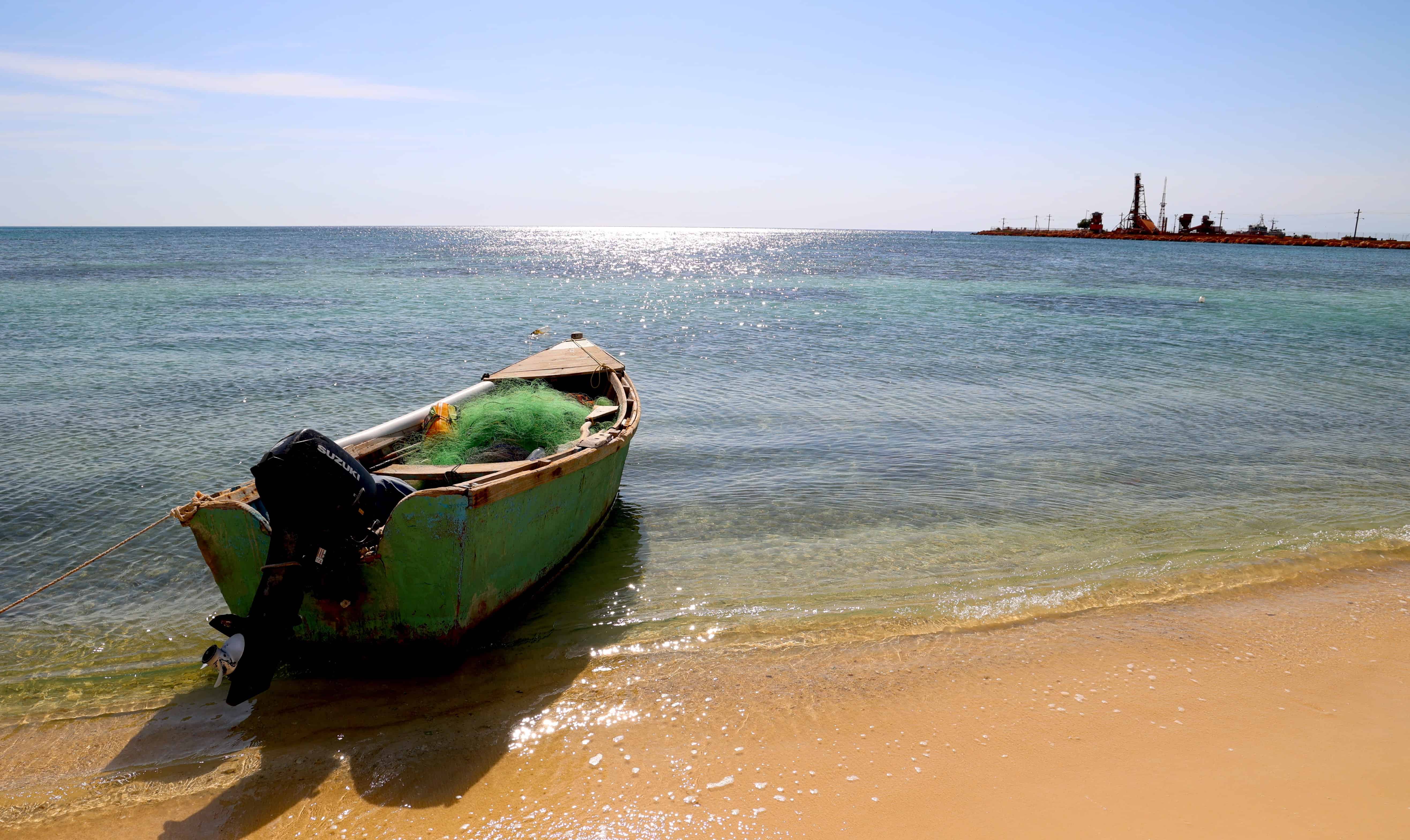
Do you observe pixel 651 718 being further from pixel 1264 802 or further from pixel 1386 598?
pixel 1386 598

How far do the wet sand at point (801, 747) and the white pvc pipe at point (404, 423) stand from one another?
246cm

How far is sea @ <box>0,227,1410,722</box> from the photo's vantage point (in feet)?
20.2

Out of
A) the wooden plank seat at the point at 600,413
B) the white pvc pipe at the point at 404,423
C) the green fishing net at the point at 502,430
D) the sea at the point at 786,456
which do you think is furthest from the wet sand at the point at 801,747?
the wooden plank seat at the point at 600,413

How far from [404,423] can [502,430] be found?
1.17m

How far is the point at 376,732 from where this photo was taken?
462cm

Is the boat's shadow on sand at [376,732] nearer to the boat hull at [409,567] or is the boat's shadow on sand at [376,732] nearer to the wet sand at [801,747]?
the wet sand at [801,747]

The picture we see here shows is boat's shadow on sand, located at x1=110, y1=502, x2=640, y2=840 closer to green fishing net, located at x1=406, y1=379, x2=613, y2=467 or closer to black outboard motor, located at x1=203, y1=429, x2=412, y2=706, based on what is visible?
black outboard motor, located at x1=203, y1=429, x2=412, y2=706

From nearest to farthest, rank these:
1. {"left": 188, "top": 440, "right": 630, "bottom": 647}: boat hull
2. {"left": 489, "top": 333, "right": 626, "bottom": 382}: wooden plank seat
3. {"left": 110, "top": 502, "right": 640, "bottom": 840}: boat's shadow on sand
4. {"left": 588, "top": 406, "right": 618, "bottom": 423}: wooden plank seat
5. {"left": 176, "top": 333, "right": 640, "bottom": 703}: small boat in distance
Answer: {"left": 110, "top": 502, "right": 640, "bottom": 840}: boat's shadow on sand, {"left": 176, "top": 333, "right": 640, "bottom": 703}: small boat in distance, {"left": 188, "top": 440, "right": 630, "bottom": 647}: boat hull, {"left": 588, "top": 406, "right": 618, "bottom": 423}: wooden plank seat, {"left": 489, "top": 333, "right": 626, "bottom": 382}: wooden plank seat

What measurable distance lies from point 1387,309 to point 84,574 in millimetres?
37551

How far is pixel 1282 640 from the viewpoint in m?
5.54

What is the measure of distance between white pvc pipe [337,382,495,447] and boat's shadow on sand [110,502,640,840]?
6.63ft

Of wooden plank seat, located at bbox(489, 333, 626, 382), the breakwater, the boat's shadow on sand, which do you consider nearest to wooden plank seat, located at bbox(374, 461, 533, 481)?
the boat's shadow on sand

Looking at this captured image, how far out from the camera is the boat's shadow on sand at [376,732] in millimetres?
4102

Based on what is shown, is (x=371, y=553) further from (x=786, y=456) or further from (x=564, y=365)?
(x=786, y=456)
